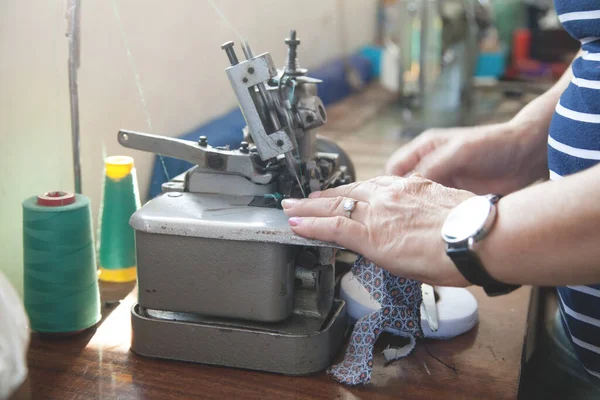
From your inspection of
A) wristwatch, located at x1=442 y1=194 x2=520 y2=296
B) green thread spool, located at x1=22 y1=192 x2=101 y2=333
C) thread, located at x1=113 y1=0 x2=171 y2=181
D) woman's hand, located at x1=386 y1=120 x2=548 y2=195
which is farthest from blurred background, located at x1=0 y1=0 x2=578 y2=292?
wristwatch, located at x1=442 y1=194 x2=520 y2=296

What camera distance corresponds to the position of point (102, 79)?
4.61 feet

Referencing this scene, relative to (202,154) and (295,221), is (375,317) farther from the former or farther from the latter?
(202,154)

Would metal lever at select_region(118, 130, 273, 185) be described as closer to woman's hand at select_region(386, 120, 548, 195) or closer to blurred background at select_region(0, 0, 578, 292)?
blurred background at select_region(0, 0, 578, 292)

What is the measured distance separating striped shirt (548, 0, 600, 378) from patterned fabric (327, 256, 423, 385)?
232 mm

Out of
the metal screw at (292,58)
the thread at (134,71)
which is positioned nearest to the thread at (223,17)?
the thread at (134,71)

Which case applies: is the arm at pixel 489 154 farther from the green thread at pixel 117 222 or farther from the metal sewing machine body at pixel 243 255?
the green thread at pixel 117 222

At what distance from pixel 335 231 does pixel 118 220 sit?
49 centimetres

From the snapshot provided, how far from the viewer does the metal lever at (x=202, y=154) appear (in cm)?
97

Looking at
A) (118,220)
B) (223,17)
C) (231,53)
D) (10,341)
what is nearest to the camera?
(10,341)

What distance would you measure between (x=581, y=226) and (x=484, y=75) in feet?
11.0

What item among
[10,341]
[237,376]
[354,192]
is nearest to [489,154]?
[354,192]

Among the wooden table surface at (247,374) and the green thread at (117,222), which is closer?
the wooden table surface at (247,374)

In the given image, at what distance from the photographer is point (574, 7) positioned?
98 cm

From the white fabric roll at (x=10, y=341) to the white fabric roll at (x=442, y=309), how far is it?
48cm
